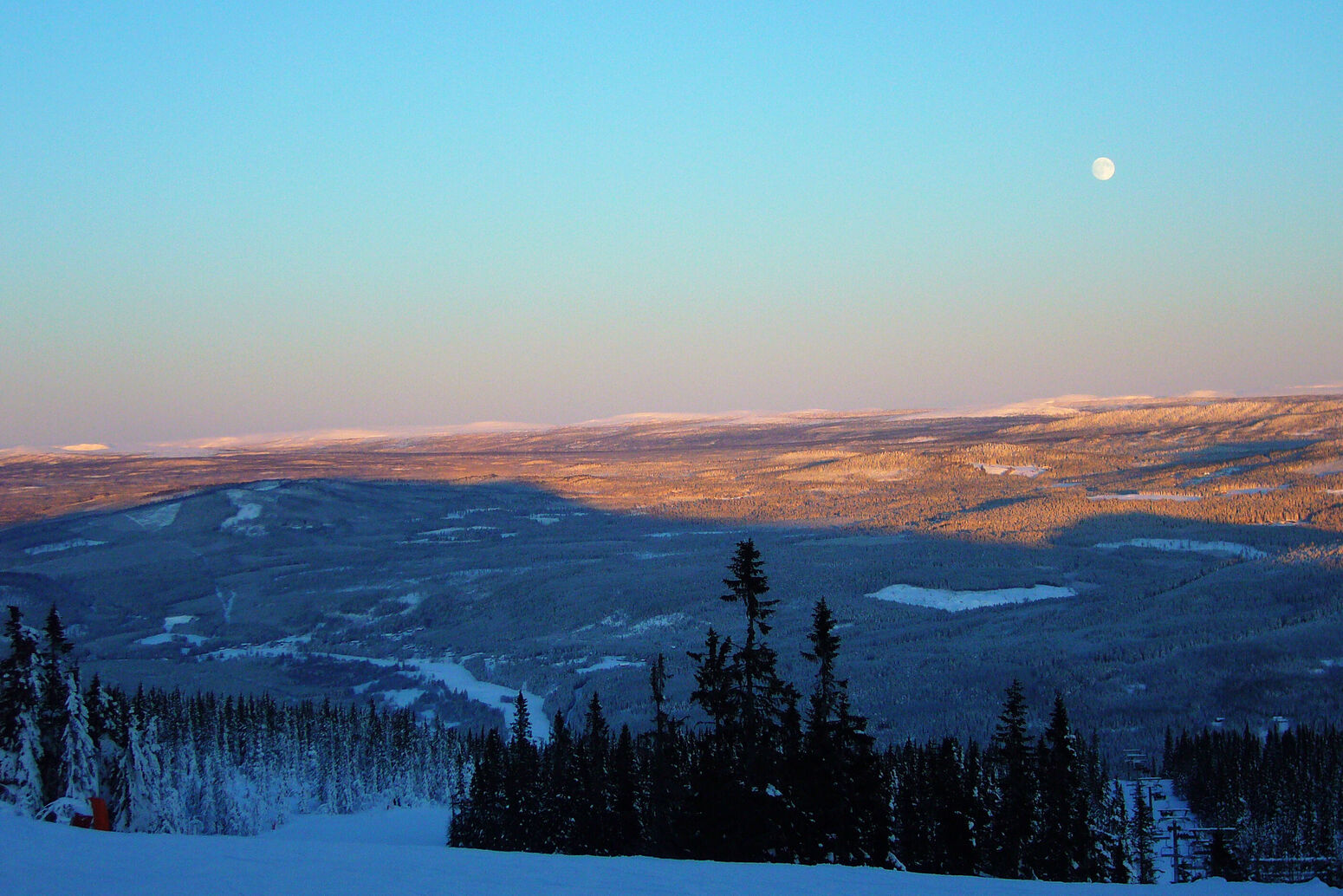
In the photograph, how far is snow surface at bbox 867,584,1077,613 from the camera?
3932 inches

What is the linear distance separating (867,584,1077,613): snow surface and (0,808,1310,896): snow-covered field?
8927 centimetres

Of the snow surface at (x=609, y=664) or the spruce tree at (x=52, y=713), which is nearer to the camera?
the spruce tree at (x=52, y=713)

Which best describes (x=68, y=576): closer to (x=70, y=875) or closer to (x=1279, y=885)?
(x=70, y=875)

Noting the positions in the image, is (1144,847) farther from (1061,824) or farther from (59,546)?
(59,546)

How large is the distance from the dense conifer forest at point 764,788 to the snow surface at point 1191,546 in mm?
91465

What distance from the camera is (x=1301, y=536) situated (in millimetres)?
128750

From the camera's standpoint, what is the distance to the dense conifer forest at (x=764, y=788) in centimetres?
2025

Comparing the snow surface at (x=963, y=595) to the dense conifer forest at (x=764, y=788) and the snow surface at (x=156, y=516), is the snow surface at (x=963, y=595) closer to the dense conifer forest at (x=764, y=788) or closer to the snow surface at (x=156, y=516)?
the dense conifer forest at (x=764, y=788)

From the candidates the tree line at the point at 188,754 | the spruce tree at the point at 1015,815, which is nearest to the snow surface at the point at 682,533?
the tree line at the point at 188,754

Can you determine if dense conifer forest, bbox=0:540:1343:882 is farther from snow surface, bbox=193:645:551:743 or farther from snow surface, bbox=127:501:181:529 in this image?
snow surface, bbox=127:501:181:529

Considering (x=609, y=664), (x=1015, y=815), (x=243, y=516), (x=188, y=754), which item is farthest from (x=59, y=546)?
(x=1015, y=815)

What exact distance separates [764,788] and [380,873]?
10931 mm

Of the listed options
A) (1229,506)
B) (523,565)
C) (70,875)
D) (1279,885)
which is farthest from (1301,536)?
(70,875)

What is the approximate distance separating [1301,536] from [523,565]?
107049mm
